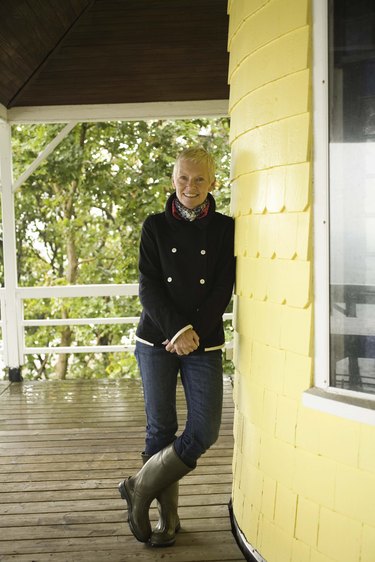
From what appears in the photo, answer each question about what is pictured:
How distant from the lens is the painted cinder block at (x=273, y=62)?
78.2 inches

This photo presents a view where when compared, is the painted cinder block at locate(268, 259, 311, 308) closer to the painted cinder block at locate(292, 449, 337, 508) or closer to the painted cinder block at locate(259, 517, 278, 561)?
the painted cinder block at locate(292, 449, 337, 508)

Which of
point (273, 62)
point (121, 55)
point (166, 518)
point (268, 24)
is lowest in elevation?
point (166, 518)

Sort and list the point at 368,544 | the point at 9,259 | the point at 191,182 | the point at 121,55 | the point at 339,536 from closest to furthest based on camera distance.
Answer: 1. the point at 368,544
2. the point at 339,536
3. the point at 191,182
4. the point at 121,55
5. the point at 9,259

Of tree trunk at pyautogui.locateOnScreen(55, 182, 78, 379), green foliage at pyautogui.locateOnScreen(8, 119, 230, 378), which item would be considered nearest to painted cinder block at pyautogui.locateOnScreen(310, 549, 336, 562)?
green foliage at pyautogui.locateOnScreen(8, 119, 230, 378)

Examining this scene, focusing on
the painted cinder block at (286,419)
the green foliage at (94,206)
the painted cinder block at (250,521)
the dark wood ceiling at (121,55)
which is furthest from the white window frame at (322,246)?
the green foliage at (94,206)

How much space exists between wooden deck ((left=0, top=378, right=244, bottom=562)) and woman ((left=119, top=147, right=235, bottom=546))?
34 cm

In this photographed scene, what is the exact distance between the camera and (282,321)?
2168 millimetres

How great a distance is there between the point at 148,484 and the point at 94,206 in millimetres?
8753

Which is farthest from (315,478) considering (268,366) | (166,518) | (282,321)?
(166,518)

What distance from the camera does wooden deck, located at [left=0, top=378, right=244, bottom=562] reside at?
2.64m

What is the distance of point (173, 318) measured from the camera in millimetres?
2377

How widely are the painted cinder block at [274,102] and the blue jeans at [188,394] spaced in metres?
0.92

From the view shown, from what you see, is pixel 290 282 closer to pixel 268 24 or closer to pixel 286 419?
pixel 286 419

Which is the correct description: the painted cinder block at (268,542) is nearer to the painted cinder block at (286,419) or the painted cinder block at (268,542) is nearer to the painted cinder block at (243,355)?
the painted cinder block at (286,419)
